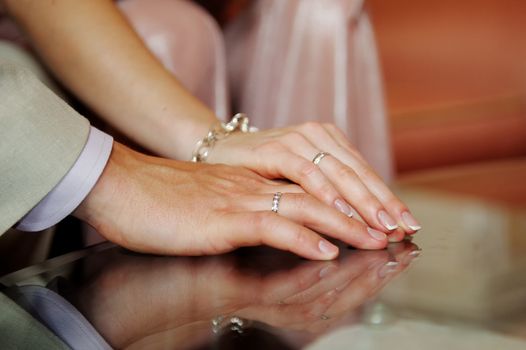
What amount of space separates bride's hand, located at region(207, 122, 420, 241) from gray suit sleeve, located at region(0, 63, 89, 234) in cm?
21

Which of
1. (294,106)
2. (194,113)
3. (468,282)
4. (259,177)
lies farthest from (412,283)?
(294,106)

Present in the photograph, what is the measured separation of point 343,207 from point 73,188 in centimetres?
24

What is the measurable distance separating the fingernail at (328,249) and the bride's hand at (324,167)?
0.20ft

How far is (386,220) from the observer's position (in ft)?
2.43

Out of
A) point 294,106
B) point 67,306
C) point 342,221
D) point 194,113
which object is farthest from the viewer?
point 294,106

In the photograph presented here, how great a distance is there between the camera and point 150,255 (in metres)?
0.72

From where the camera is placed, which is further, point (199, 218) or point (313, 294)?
point (199, 218)

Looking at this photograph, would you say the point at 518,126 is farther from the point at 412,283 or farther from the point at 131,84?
the point at 412,283

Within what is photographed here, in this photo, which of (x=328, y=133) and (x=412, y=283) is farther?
(x=328, y=133)

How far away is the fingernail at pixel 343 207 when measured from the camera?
740 millimetres

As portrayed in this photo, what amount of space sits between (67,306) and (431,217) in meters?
0.44

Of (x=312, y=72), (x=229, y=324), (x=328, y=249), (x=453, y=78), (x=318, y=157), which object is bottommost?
(x=229, y=324)

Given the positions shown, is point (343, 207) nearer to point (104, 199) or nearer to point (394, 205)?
point (394, 205)

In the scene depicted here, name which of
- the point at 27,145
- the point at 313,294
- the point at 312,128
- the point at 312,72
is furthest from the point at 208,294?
the point at 312,72
